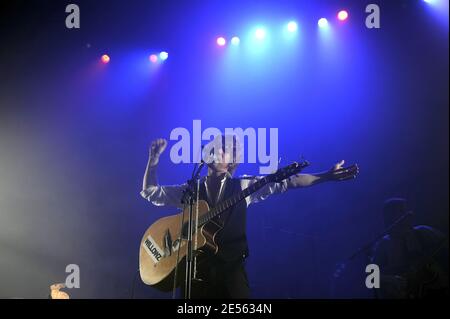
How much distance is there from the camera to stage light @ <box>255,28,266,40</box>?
15.8 feet

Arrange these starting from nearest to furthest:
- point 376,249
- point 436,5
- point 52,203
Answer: point 376,249 → point 436,5 → point 52,203

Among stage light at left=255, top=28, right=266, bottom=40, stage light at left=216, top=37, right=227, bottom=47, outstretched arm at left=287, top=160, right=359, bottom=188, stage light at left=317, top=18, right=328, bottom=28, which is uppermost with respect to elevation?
stage light at left=317, top=18, right=328, bottom=28

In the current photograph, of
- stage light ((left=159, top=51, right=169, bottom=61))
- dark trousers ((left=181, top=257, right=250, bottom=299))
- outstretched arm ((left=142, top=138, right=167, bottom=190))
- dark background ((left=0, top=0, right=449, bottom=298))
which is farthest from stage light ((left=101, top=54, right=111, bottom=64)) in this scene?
dark trousers ((left=181, top=257, right=250, bottom=299))

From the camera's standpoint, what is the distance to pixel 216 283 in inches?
159

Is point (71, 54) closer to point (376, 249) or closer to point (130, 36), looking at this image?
point (130, 36)

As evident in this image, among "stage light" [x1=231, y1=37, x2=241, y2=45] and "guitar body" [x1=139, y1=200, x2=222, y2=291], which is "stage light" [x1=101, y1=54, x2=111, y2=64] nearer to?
"stage light" [x1=231, y1=37, x2=241, y2=45]

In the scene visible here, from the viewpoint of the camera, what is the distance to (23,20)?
507cm

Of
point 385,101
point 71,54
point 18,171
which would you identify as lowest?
point 18,171

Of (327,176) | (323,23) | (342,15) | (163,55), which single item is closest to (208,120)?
(163,55)

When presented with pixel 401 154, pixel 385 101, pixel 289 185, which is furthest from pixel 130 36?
pixel 401 154

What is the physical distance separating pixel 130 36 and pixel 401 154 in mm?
3043

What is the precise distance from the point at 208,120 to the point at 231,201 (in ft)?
2.97

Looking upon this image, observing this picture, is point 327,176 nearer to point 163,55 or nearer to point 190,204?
point 190,204

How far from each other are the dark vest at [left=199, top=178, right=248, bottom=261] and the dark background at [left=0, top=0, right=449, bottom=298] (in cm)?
12
